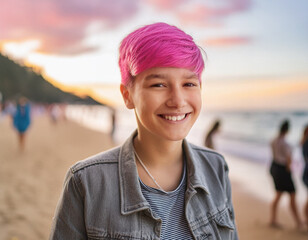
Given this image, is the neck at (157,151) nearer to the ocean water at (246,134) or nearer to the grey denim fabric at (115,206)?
the grey denim fabric at (115,206)

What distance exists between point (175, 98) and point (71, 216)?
1.78 ft

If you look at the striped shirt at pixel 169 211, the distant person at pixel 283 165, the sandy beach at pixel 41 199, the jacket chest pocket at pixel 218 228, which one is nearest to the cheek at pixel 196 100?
the striped shirt at pixel 169 211

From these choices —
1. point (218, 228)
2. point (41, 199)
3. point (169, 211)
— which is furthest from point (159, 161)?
point (41, 199)

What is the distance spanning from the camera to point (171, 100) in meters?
0.94

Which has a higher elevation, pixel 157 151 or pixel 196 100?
pixel 196 100

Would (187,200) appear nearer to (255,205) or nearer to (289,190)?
(289,190)

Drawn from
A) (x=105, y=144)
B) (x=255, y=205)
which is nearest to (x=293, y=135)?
(x=105, y=144)

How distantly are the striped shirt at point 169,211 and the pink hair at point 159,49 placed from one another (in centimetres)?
43

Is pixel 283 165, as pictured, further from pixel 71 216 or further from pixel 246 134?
pixel 246 134

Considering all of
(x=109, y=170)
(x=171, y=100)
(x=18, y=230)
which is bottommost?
(x=18, y=230)

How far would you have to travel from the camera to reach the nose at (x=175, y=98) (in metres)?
0.94

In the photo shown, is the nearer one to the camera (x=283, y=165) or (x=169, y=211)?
(x=169, y=211)

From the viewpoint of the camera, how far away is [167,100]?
94cm

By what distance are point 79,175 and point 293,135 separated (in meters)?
20.4
